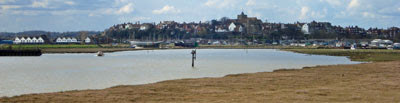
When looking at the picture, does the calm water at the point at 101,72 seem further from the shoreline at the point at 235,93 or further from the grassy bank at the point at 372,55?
the shoreline at the point at 235,93

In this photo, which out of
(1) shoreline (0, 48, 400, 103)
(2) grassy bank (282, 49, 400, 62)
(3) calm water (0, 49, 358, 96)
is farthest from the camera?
(2) grassy bank (282, 49, 400, 62)

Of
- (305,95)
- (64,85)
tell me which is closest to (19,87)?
(64,85)

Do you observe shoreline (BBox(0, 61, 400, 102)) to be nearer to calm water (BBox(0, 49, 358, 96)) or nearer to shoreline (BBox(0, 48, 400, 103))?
shoreline (BBox(0, 48, 400, 103))

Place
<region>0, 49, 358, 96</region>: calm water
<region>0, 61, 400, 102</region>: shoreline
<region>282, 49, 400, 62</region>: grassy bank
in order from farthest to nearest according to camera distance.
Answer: <region>282, 49, 400, 62</region>: grassy bank, <region>0, 49, 358, 96</region>: calm water, <region>0, 61, 400, 102</region>: shoreline

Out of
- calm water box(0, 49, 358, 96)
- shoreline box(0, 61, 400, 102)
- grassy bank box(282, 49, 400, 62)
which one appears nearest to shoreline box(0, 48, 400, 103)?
shoreline box(0, 61, 400, 102)

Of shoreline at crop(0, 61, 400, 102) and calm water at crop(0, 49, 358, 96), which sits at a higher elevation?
shoreline at crop(0, 61, 400, 102)

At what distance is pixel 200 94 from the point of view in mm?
25844

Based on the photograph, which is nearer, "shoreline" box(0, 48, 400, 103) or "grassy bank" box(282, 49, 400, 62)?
"shoreline" box(0, 48, 400, 103)

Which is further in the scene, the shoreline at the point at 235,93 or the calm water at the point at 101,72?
the calm water at the point at 101,72

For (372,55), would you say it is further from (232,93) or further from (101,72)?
(232,93)

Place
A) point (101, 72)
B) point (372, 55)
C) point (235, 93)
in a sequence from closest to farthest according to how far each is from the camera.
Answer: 1. point (235, 93)
2. point (101, 72)
3. point (372, 55)

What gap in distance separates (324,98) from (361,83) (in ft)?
28.6

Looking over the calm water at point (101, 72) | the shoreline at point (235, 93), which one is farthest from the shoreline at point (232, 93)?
the calm water at point (101, 72)

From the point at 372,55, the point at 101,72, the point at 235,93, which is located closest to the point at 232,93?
the point at 235,93
